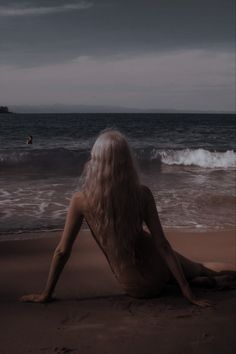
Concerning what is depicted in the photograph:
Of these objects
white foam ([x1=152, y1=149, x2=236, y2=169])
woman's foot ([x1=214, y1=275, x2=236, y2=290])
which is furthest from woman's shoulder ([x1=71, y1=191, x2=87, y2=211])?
white foam ([x1=152, y1=149, x2=236, y2=169])

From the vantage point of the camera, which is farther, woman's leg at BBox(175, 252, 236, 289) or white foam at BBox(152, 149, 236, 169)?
white foam at BBox(152, 149, 236, 169)

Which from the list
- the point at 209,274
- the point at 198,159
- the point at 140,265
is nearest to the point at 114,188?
the point at 140,265

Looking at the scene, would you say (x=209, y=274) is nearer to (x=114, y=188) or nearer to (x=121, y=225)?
(x=121, y=225)

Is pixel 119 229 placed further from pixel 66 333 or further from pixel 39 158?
pixel 39 158

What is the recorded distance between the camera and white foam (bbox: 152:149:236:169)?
1838cm

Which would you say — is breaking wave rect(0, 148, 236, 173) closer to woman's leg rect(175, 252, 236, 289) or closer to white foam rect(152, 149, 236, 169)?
white foam rect(152, 149, 236, 169)

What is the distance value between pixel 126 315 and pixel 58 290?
81 centimetres

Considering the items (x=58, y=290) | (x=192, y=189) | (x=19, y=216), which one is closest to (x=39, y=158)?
(x=192, y=189)

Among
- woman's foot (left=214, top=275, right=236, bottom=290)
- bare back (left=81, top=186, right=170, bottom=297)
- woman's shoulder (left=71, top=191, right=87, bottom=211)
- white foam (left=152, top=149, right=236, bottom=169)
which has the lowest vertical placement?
white foam (left=152, top=149, right=236, bottom=169)

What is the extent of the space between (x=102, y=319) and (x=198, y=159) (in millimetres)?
16645

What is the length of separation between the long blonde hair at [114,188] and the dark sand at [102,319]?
1.59 ft

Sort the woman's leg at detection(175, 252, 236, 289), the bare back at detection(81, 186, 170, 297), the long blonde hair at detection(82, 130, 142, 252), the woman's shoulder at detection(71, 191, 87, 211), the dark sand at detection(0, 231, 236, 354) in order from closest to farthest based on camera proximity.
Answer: the dark sand at detection(0, 231, 236, 354), the long blonde hair at detection(82, 130, 142, 252), the woman's shoulder at detection(71, 191, 87, 211), the bare back at detection(81, 186, 170, 297), the woman's leg at detection(175, 252, 236, 289)

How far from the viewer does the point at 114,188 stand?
3127mm

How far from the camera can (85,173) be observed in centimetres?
327
